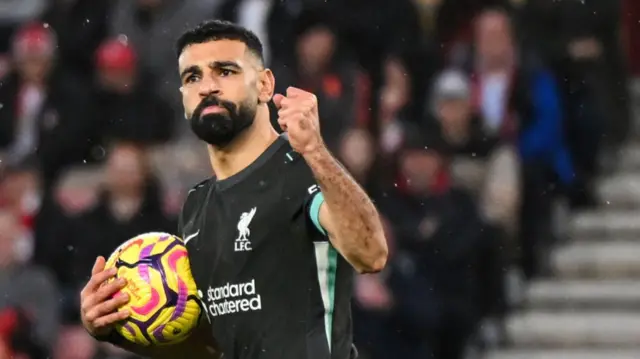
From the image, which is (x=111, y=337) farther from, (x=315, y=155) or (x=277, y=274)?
(x=315, y=155)

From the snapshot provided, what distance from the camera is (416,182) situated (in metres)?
11.1

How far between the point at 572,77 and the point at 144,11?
3.37 metres

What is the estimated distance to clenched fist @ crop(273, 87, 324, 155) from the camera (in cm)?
566

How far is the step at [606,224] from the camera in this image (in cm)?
1173

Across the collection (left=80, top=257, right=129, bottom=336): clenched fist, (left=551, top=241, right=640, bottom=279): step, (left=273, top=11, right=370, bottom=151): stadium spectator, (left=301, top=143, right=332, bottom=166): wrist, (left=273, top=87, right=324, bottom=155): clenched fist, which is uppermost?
(left=273, top=11, right=370, bottom=151): stadium spectator

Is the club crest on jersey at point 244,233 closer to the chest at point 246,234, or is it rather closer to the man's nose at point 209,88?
the chest at point 246,234

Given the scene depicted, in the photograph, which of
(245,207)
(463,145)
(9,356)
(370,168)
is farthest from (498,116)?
(245,207)

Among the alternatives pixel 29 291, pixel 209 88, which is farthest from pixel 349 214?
pixel 29 291

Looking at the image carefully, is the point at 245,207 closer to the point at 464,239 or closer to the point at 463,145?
the point at 464,239

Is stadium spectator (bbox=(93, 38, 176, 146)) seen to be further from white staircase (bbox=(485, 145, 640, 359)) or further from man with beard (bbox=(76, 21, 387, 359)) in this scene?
man with beard (bbox=(76, 21, 387, 359))

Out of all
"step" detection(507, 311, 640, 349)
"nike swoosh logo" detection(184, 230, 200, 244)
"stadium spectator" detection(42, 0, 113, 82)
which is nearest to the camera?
"nike swoosh logo" detection(184, 230, 200, 244)

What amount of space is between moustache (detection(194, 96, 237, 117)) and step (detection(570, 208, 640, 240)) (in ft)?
19.7

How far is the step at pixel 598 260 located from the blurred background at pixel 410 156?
13 mm

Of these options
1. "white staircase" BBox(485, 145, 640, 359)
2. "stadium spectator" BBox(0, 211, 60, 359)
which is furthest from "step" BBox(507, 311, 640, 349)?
"stadium spectator" BBox(0, 211, 60, 359)
